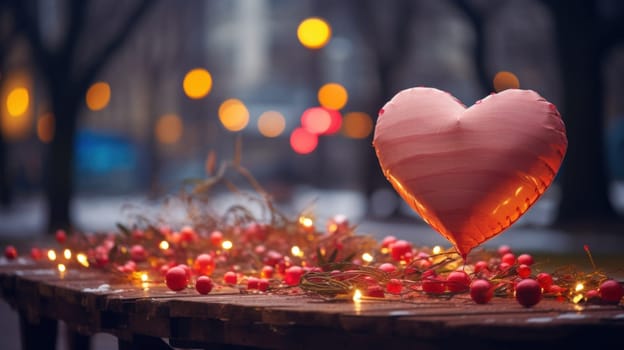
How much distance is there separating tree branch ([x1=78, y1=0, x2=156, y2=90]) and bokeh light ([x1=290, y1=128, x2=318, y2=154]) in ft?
152

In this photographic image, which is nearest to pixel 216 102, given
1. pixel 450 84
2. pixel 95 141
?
pixel 95 141

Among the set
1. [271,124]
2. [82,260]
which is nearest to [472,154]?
[82,260]

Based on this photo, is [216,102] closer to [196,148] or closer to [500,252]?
[196,148]

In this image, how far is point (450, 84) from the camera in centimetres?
5297

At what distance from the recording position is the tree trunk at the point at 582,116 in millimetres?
19062

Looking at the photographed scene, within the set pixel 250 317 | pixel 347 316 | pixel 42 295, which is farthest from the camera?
pixel 42 295

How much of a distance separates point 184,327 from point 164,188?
7.34 ft

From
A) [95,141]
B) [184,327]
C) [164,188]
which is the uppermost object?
[95,141]

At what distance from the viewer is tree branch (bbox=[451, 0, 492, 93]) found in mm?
21781

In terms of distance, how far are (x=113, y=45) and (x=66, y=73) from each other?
41.3 inches

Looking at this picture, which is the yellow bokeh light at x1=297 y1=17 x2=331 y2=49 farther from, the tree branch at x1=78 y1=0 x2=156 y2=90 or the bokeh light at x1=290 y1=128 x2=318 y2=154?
the bokeh light at x1=290 y1=128 x2=318 y2=154

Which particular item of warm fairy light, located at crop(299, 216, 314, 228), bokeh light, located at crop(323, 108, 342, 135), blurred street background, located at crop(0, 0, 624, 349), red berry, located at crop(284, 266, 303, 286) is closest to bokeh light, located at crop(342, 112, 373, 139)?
blurred street background, located at crop(0, 0, 624, 349)

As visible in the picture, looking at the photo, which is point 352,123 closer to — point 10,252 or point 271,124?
point 271,124

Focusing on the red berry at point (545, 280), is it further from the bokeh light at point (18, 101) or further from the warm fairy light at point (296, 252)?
the bokeh light at point (18, 101)
